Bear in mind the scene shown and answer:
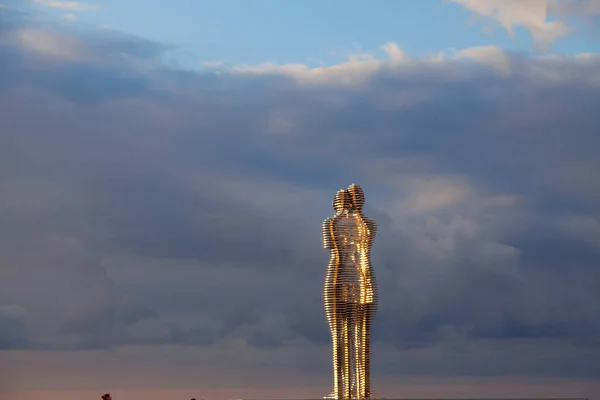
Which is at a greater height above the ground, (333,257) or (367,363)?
(333,257)

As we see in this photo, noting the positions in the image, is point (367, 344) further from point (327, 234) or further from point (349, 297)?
point (327, 234)

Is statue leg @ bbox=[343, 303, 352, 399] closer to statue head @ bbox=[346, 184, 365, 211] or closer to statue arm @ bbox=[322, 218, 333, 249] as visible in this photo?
statue arm @ bbox=[322, 218, 333, 249]

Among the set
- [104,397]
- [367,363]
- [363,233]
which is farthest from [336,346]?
[104,397]

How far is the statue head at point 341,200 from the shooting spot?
53125mm

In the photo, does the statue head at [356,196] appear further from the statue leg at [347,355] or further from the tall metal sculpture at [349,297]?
the statue leg at [347,355]

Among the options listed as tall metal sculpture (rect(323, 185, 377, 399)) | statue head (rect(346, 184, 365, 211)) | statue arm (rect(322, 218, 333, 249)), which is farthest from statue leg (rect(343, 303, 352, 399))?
statue head (rect(346, 184, 365, 211))

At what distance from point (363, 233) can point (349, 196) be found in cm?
173

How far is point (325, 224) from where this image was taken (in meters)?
52.8

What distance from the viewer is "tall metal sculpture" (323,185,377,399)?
51.9m

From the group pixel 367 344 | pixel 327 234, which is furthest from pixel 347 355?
pixel 327 234

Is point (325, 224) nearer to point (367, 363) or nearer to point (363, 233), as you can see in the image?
point (363, 233)

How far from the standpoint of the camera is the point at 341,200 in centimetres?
5319

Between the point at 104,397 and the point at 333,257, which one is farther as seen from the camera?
the point at 333,257

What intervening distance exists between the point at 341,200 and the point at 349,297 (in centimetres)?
426
